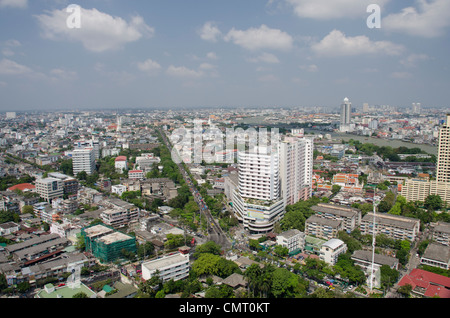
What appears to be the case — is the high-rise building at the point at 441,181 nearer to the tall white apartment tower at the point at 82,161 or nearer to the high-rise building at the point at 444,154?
the high-rise building at the point at 444,154

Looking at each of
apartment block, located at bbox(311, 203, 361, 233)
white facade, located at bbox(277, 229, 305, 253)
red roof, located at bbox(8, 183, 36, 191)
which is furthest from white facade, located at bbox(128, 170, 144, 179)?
white facade, located at bbox(277, 229, 305, 253)

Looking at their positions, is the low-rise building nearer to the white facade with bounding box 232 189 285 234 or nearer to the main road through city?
the white facade with bounding box 232 189 285 234

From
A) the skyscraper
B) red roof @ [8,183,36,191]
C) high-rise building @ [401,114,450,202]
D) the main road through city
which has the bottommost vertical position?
the main road through city

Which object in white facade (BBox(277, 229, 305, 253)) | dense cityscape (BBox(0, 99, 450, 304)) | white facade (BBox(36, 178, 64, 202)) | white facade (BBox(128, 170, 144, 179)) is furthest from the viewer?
white facade (BBox(128, 170, 144, 179))

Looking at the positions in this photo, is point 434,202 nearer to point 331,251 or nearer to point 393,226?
point 393,226

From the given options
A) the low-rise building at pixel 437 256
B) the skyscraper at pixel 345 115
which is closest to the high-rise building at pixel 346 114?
the skyscraper at pixel 345 115
